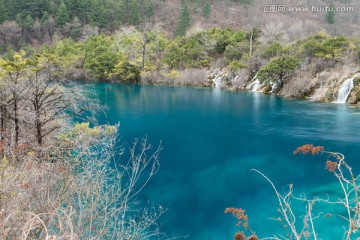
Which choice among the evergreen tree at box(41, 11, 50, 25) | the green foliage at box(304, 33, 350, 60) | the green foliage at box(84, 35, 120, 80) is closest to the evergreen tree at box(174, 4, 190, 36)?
the green foliage at box(84, 35, 120, 80)

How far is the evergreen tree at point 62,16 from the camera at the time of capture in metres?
74.7

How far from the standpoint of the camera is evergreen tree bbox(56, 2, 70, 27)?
74.7 meters

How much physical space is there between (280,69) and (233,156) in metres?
24.2

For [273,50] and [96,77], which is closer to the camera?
[273,50]

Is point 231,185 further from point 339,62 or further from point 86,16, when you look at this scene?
point 86,16

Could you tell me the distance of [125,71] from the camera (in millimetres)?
53938

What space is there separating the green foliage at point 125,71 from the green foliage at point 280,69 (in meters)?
23.9

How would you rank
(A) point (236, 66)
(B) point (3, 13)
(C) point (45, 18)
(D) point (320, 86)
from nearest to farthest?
(D) point (320, 86) < (A) point (236, 66) < (B) point (3, 13) < (C) point (45, 18)

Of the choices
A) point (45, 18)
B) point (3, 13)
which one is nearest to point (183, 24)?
point (45, 18)

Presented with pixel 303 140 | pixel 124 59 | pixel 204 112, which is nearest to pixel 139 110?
pixel 204 112

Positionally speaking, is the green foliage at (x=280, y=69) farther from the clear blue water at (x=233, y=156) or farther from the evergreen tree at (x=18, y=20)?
Answer: the evergreen tree at (x=18, y=20)

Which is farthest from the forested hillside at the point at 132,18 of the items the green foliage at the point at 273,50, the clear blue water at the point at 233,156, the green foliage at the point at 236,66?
the clear blue water at the point at 233,156

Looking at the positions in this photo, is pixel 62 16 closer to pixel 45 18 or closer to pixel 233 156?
pixel 45 18

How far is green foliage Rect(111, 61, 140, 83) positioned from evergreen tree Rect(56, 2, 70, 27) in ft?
101
